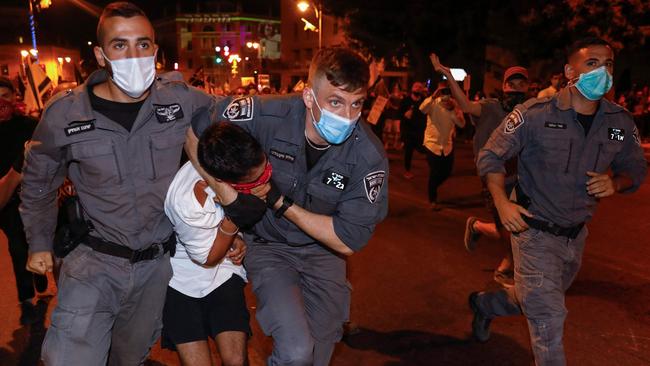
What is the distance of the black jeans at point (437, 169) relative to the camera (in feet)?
28.9

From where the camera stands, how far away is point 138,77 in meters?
2.88

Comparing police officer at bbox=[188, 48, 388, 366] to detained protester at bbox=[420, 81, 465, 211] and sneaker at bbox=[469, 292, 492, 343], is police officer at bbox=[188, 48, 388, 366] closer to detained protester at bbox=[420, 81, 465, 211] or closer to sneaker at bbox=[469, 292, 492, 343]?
sneaker at bbox=[469, 292, 492, 343]

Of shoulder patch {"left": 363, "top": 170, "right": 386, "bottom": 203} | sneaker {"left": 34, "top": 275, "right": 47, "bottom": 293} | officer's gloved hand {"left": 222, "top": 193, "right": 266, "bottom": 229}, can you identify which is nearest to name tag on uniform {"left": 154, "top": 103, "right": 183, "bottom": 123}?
officer's gloved hand {"left": 222, "top": 193, "right": 266, "bottom": 229}

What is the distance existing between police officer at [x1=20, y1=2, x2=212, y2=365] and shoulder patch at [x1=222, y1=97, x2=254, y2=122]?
9.6 inches

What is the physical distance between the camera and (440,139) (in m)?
8.74

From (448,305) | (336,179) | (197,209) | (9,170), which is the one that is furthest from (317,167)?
(9,170)

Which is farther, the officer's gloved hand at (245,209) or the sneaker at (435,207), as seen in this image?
the sneaker at (435,207)

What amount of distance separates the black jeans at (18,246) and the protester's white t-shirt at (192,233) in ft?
8.28

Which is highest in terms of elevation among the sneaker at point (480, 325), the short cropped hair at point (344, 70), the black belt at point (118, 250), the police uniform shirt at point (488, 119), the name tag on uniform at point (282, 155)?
the short cropped hair at point (344, 70)

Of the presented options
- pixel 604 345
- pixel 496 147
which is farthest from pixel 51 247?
pixel 604 345

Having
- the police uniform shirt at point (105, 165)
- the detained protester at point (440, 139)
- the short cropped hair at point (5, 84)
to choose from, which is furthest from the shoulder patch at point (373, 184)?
the detained protester at point (440, 139)

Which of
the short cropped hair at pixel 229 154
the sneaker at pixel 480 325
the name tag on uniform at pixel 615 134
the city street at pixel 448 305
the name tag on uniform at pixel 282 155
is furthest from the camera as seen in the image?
the sneaker at pixel 480 325

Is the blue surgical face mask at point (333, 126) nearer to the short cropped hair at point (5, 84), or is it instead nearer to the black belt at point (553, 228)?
the black belt at point (553, 228)

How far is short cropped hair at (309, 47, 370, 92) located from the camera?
9.12 feet
